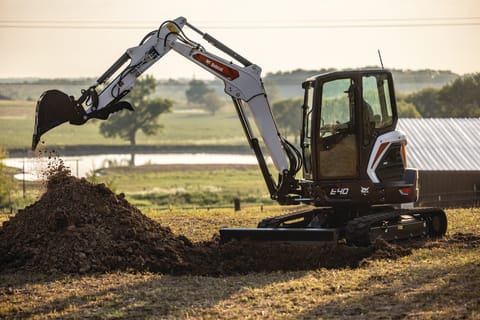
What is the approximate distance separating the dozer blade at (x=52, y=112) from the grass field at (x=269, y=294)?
9.84 feet

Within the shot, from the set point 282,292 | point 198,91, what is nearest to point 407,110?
point 198,91

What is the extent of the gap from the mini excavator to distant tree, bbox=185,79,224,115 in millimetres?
169640

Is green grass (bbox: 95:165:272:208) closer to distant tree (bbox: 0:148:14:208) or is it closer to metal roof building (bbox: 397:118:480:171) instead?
distant tree (bbox: 0:148:14:208)

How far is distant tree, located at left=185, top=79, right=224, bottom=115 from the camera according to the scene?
19100 centimetres

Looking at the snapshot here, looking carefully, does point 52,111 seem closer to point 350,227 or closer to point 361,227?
point 350,227

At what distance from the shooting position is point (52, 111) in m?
19.1

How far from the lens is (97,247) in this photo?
58.4 feet

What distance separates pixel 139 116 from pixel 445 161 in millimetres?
91811

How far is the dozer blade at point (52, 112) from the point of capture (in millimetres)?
18938

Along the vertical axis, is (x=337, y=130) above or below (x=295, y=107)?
below

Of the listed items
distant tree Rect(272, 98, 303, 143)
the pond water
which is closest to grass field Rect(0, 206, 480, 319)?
the pond water

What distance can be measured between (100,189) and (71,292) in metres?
4.50

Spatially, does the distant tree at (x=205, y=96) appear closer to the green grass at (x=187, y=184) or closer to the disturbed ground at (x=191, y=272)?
the green grass at (x=187, y=184)

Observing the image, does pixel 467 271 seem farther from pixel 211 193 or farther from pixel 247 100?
pixel 211 193
